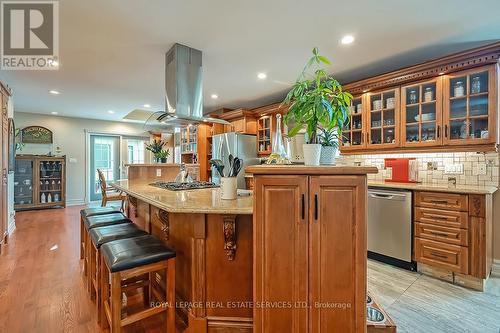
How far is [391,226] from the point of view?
2881mm

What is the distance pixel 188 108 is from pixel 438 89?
2.88 metres

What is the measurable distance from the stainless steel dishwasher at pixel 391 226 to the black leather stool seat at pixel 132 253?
248 centimetres

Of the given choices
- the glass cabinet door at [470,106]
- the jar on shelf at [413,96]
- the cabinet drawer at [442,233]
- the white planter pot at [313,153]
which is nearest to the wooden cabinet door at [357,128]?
the jar on shelf at [413,96]

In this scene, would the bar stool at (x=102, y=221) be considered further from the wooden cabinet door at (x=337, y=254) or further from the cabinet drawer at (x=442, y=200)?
the cabinet drawer at (x=442, y=200)

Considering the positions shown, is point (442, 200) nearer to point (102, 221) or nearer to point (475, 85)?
point (475, 85)

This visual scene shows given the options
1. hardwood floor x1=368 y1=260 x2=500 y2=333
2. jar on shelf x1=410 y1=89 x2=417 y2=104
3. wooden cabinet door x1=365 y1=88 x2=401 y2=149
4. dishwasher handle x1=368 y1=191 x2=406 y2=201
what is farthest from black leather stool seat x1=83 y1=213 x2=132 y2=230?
jar on shelf x1=410 y1=89 x2=417 y2=104

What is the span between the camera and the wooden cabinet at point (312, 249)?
1360mm

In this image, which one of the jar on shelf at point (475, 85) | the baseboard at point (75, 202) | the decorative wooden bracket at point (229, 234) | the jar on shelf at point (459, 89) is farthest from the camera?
the baseboard at point (75, 202)

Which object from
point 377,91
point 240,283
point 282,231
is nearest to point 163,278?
point 240,283

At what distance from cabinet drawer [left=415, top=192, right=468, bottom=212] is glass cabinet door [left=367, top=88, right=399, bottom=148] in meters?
0.80

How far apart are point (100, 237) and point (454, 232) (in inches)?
129

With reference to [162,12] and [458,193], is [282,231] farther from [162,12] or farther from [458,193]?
[458,193]

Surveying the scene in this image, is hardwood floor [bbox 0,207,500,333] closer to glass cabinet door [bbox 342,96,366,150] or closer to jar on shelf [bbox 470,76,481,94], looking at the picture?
glass cabinet door [bbox 342,96,366,150]

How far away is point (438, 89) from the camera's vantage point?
9.24 feet
